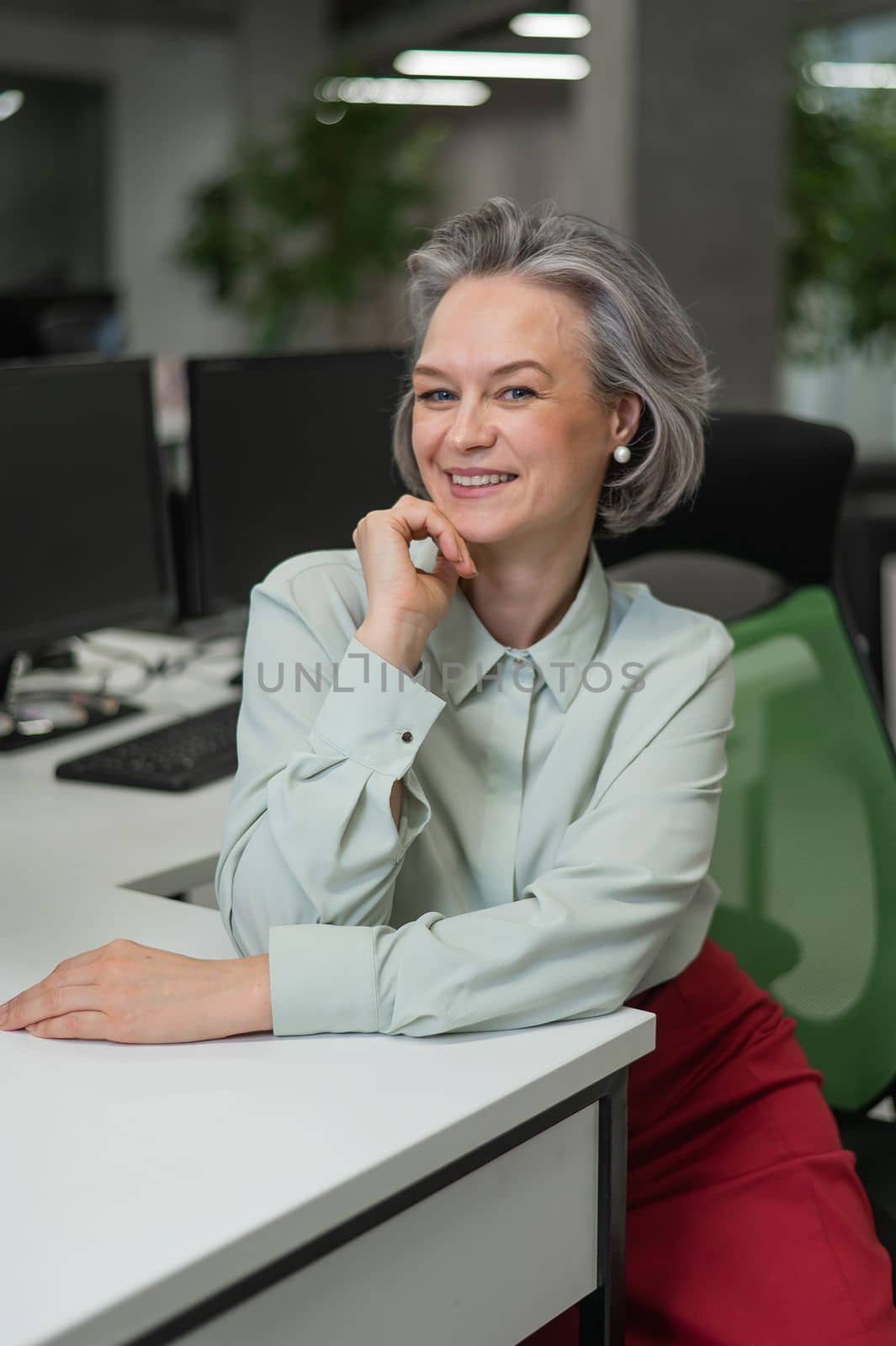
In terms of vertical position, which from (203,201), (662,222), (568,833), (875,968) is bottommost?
(875,968)

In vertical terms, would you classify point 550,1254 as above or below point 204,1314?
below

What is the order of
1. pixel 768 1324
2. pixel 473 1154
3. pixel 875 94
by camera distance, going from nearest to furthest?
pixel 473 1154
pixel 768 1324
pixel 875 94

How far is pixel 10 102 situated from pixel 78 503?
21.9ft

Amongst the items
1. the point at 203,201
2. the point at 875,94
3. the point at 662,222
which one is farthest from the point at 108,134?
the point at 662,222

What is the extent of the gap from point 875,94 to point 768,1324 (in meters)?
6.22

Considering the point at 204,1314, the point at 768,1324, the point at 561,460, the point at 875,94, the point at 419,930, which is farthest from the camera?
the point at 875,94

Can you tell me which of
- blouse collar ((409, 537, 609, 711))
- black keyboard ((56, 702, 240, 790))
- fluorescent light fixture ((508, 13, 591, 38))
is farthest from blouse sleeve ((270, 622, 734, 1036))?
fluorescent light fixture ((508, 13, 591, 38))

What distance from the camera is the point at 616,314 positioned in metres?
1.31

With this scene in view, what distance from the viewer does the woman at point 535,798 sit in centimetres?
107

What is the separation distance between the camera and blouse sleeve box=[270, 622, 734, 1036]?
1.04 m

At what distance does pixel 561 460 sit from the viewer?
51.0 inches

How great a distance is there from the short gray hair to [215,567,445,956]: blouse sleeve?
1.30 feet

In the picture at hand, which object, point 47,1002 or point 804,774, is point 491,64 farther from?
point 47,1002

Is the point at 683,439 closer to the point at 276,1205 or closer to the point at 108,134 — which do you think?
the point at 276,1205
